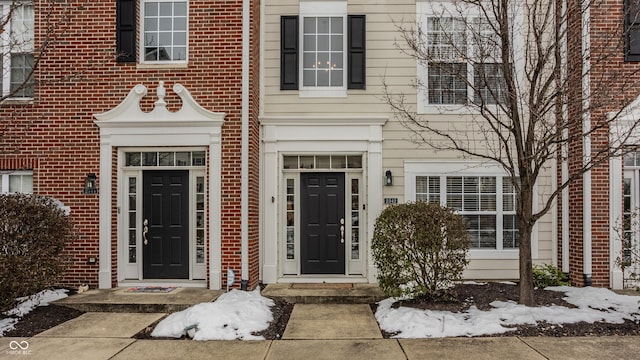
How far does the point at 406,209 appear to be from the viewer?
20.6ft

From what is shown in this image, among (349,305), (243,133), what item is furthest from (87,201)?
(349,305)

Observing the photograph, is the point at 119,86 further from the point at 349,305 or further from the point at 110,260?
the point at 349,305

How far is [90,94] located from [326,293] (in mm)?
5194

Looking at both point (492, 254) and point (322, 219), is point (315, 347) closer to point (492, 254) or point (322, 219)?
point (322, 219)

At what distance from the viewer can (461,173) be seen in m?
8.04

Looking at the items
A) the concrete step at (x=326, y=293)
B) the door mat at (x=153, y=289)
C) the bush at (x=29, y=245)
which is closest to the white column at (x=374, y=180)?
the concrete step at (x=326, y=293)

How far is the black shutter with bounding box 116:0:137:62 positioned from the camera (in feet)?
24.4

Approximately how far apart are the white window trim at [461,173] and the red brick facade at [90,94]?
9.32 ft

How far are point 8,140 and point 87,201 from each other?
1.72 metres

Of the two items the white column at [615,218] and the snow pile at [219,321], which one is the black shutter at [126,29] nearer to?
the snow pile at [219,321]

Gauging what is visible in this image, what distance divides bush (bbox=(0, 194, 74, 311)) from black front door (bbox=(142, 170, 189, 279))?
50.2 inches

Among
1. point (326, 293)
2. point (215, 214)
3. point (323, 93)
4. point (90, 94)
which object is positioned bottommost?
point (326, 293)

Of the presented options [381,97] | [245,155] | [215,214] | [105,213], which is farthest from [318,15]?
[105,213]

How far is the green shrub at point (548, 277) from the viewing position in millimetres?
7465
